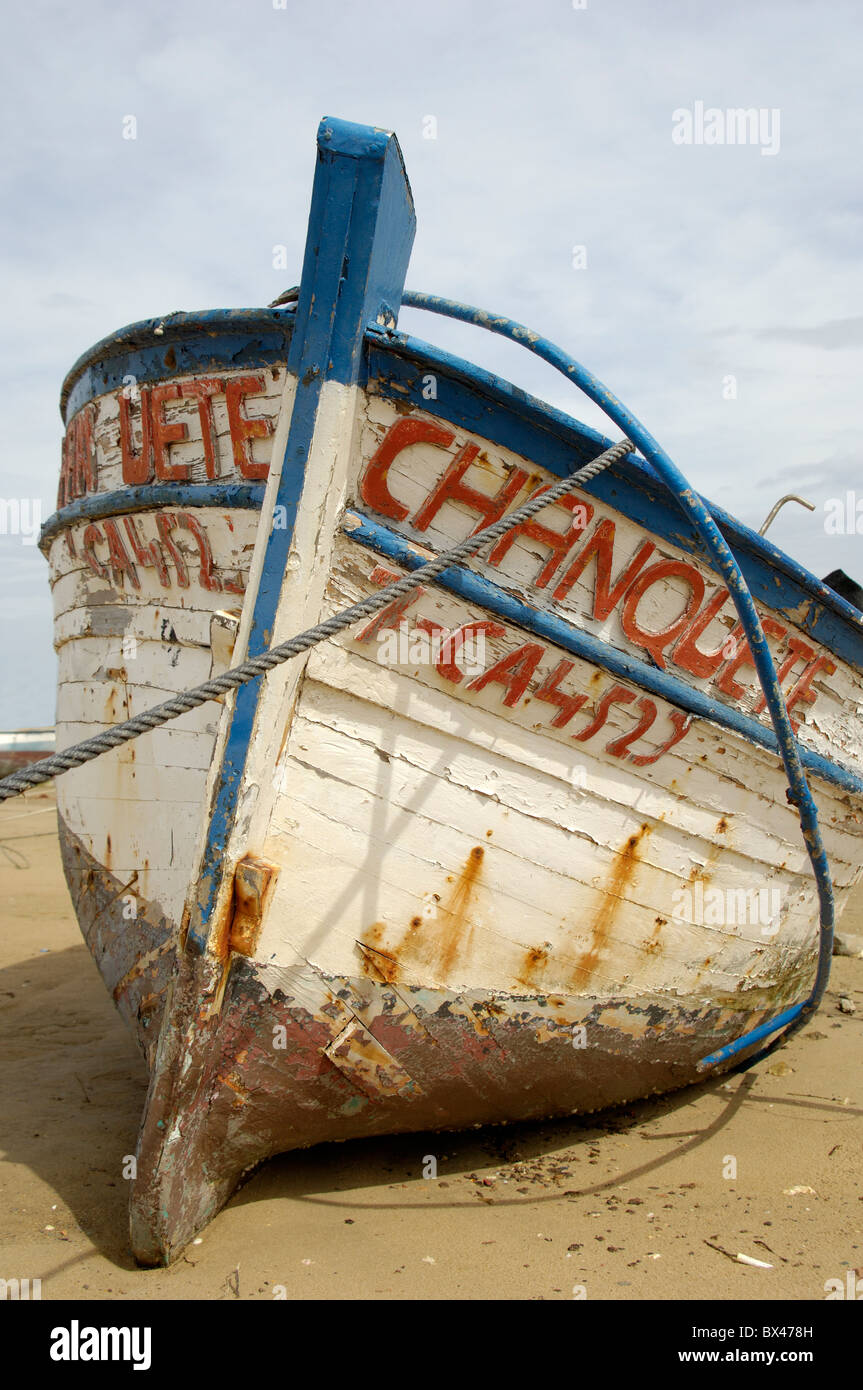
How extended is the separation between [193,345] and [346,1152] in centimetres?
265

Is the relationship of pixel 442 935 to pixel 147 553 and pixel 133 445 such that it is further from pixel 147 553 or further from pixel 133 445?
pixel 133 445

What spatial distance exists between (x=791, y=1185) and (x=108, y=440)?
3314mm

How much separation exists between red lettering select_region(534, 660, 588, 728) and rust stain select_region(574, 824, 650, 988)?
0.47 metres

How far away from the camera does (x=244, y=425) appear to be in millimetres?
2791

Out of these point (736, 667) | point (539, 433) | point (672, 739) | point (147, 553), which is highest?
point (539, 433)

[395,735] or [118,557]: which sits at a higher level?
[118,557]

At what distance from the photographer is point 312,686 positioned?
263 cm

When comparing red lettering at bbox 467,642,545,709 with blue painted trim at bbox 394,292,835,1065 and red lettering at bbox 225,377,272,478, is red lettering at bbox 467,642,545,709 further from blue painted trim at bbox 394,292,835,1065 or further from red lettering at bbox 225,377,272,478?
red lettering at bbox 225,377,272,478

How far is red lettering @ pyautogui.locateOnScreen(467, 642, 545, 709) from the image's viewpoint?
275cm

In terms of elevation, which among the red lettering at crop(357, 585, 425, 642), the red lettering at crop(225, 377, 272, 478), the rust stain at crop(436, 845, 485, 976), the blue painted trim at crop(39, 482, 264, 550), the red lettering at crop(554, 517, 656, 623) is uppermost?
the red lettering at crop(225, 377, 272, 478)

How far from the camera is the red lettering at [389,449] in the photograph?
262 centimetres

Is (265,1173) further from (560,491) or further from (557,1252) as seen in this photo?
(560,491)

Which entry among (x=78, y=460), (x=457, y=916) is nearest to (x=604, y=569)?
(x=457, y=916)

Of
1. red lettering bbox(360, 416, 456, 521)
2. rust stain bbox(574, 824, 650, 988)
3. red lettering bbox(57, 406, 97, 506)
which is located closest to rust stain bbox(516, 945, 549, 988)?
rust stain bbox(574, 824, 650, 988)
